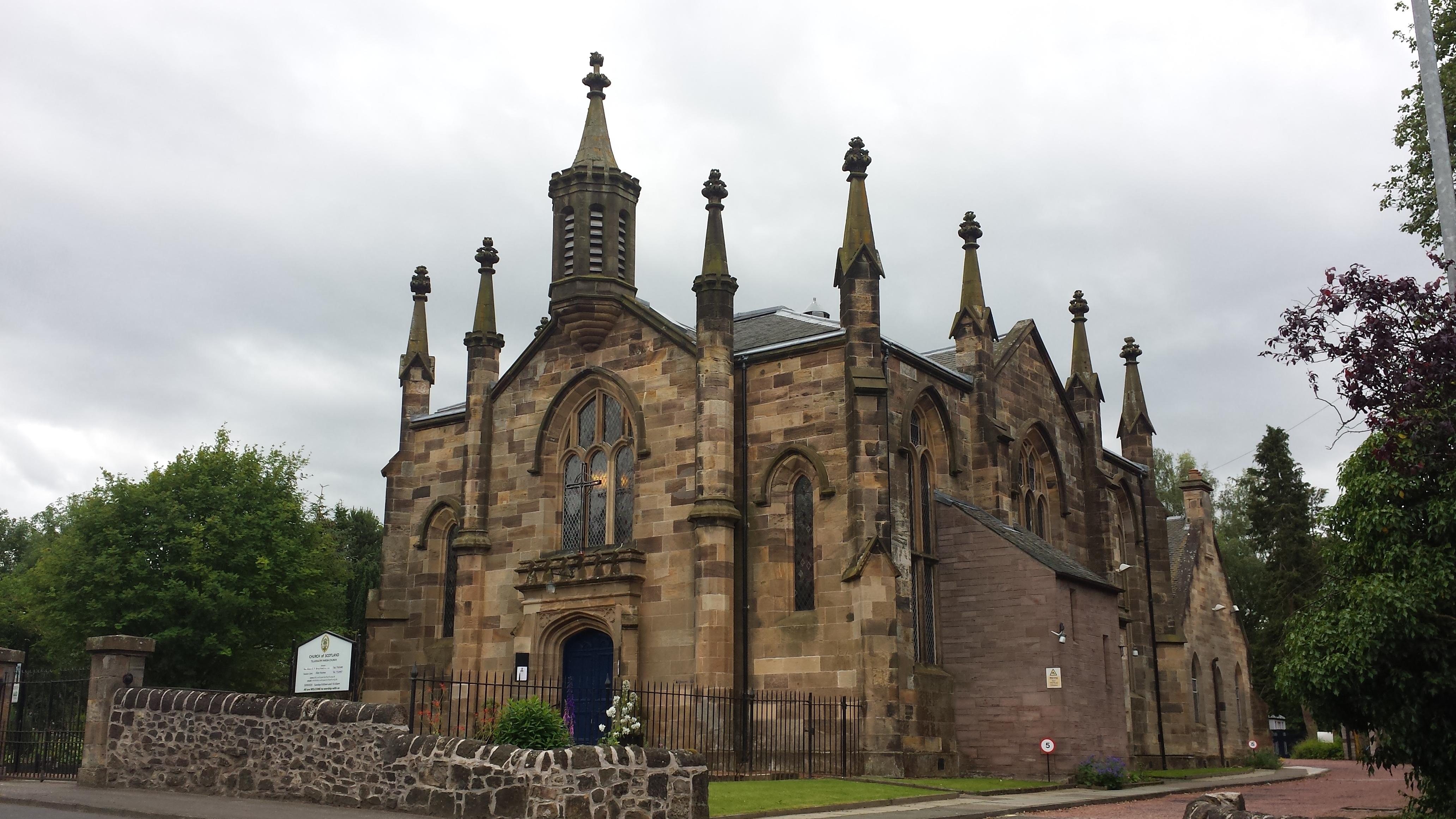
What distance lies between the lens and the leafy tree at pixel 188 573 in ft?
108

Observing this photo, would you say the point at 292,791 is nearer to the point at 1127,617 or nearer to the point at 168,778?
the point at 168,778

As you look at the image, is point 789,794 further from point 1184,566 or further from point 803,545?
point 1184,566

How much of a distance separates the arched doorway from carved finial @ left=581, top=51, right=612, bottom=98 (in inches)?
492

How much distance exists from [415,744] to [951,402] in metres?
15.7

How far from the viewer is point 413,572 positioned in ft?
102

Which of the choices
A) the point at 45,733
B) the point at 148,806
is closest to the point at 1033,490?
the point at 148,806

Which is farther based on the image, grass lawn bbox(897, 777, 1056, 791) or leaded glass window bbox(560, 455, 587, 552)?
leaded glass window bbox(560, 455, 587, 552)

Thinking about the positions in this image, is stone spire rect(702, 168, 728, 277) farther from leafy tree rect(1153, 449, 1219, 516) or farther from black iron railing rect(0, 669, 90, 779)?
leafy tree rect(1153, 449, 1219, 516)

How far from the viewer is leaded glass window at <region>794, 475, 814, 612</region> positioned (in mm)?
24297

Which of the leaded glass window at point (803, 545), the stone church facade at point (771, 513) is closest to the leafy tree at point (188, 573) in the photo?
the stone church facade at point (771, 513)

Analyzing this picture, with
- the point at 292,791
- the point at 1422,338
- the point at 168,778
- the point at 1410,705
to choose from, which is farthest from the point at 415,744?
the point at 1422,338

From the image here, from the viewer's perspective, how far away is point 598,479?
91.1 feet

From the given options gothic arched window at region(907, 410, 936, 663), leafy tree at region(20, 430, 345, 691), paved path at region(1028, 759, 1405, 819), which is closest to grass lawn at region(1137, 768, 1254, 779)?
paved path at region(1028, 759, 1405, 819)

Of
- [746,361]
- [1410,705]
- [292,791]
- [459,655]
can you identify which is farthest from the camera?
[459,655]
